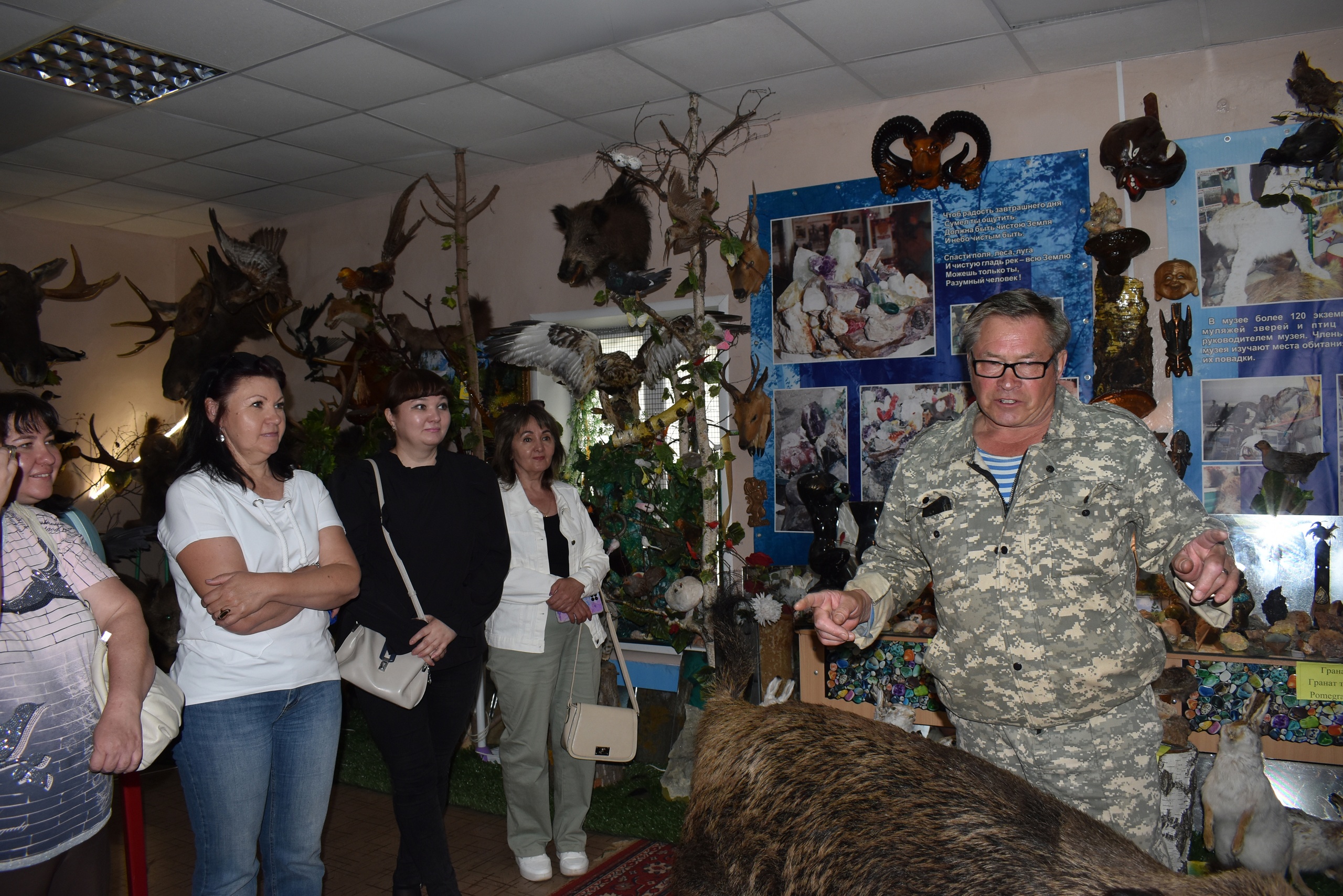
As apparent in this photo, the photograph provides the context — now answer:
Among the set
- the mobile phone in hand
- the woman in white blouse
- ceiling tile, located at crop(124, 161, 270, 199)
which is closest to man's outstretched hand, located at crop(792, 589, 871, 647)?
the woman in white blouse

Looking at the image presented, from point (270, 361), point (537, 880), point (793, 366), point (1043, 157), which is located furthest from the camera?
point (793, 366)

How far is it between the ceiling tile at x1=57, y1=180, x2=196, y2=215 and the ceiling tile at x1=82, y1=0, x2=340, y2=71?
2.73 meters

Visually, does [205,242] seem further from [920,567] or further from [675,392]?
[920,567]

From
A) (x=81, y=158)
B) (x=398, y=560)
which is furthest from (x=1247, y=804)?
(x=81, y=158)

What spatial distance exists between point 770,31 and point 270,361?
2532 millimetres

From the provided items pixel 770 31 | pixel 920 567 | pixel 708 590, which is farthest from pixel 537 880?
pixel 770 31

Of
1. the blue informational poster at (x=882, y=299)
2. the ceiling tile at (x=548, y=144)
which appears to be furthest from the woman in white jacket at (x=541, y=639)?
the ceiling tile at (x=548, y=144)

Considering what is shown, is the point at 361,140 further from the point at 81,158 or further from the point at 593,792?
the point at 593,792

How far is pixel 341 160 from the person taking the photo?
18.6 feet

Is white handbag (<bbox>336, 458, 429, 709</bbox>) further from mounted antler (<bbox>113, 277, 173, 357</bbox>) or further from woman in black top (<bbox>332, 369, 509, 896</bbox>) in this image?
mounted antler (<bbox>113, 277, 173, 357</bbox>)

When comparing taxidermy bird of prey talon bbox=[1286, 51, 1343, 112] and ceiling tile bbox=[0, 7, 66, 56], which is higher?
ceiling tile bbox=[0, 7, 66, 56]

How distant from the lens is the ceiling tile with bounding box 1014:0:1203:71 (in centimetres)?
361

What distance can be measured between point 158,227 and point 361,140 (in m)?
3.27

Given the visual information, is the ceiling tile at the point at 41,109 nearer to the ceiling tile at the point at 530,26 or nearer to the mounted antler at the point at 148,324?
the mounted antler at the point at 148,324
